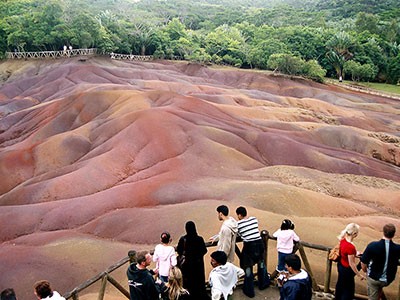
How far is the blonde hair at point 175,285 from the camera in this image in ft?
28.2

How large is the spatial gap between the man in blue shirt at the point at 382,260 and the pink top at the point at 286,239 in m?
1.67

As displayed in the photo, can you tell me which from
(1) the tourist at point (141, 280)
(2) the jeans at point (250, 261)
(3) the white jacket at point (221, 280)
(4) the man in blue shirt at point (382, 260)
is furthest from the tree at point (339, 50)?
(1) the tourist at point (141, 280)

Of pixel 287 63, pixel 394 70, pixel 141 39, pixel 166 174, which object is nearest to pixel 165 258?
pixel 166 174

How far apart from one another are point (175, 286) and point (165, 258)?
63 cm

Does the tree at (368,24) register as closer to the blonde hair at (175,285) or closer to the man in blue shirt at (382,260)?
the man in blue shirt at (382,260)

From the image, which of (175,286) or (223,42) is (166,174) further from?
(223,42)

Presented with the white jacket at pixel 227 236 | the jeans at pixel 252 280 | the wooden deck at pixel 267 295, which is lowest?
the wooden deck at pixel 267 295

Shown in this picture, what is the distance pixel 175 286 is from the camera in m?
8.62

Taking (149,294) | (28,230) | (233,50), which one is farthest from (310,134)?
(233,50)

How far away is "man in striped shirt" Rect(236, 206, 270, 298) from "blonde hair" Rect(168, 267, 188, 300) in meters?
1.64

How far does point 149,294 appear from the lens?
7965 mm

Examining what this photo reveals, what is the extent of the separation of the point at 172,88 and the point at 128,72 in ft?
41.6

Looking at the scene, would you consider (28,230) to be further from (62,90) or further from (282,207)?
(62,90)

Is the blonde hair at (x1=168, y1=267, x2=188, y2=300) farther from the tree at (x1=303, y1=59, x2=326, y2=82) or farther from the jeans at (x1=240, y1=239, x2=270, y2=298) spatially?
the tree at (x1=303, y1=59, x2=326, y2=82)
